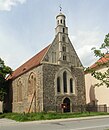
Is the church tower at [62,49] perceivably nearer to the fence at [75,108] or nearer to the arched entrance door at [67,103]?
the arched entrance door at [67,103]

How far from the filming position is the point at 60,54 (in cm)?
3825

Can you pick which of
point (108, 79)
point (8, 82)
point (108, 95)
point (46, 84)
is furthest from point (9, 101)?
point (108, 79)

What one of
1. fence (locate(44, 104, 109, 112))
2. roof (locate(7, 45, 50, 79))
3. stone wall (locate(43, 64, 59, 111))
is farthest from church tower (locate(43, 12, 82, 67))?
fence (locate(44, 104, 109, 112))

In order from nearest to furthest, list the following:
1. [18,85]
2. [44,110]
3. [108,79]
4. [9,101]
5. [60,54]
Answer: [108,79]
[44,110]
[60,54]
[18,85]
[9,101]

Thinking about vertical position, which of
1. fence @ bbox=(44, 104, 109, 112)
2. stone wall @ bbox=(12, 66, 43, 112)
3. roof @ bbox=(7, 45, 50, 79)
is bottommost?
fence @ bbox=(44, 104, 109, 112)

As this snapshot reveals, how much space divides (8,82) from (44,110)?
19737 millimetres

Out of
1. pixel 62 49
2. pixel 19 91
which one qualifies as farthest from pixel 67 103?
pixel 19 91

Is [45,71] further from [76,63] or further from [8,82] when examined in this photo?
[8,82]

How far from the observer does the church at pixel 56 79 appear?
35819mm

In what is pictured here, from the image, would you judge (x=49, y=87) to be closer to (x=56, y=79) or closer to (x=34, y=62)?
(x=56, y=79)

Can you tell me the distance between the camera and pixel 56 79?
37.3 meters

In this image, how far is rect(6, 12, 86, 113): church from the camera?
1410 inches

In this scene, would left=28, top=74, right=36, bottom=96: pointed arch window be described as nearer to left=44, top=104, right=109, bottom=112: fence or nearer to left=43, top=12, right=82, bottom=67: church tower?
left=43, top=12, right=82, bottom=67: church tower

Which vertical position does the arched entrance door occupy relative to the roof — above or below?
below
